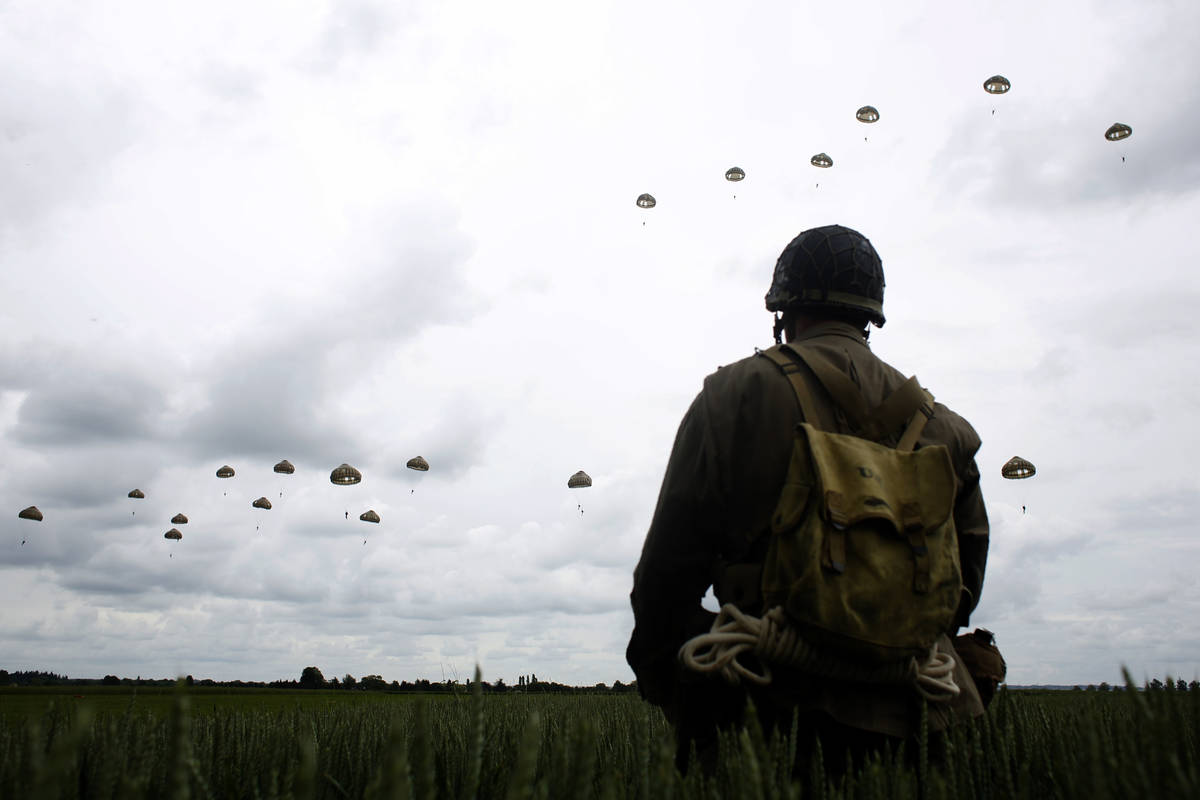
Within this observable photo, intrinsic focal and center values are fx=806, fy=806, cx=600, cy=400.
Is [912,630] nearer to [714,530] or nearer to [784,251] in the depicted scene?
[714,530]

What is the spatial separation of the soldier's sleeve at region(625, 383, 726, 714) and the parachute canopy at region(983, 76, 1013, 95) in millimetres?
33615

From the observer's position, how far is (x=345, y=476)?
36.2 meters

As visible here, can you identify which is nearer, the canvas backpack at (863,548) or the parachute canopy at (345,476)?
the canvas backpack at (863,548)

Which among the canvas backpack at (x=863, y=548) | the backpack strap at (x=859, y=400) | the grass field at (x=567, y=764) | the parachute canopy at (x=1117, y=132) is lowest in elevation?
the grass field at (x=567, y=764)

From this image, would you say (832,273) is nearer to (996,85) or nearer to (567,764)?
(567,764)

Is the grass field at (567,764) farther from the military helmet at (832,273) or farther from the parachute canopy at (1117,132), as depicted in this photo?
the parachute canopy at (1117,132)

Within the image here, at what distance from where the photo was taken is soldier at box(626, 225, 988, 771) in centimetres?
340

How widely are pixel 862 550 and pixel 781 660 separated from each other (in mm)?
550

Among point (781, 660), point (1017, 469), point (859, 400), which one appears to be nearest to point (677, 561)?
point (781, 660)

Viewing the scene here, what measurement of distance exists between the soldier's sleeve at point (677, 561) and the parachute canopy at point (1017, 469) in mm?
29059

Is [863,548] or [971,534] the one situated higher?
[971,534]

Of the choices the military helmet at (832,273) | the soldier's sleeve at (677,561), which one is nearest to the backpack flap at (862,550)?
the soldier's sleeve at (677,561)

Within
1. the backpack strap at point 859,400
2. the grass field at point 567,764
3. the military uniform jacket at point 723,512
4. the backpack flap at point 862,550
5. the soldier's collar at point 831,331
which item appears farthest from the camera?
the soldier's collar at point 831,331

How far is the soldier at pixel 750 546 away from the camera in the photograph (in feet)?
11.1
